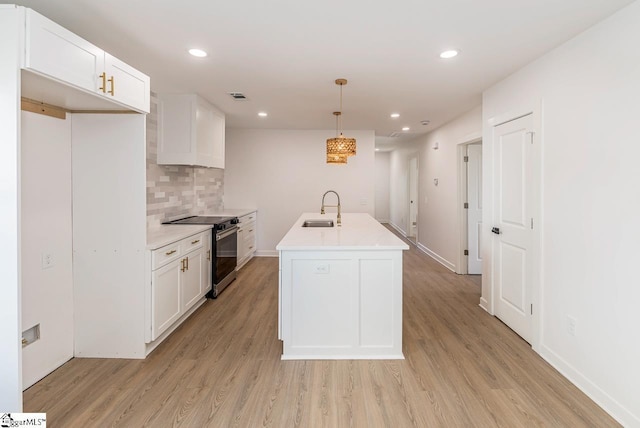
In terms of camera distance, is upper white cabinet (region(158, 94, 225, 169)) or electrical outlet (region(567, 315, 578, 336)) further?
upper white cabinet (region(158, 94, 225, 169))

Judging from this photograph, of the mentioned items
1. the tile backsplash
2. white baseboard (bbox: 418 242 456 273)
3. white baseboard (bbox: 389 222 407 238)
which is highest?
the tile backsplash

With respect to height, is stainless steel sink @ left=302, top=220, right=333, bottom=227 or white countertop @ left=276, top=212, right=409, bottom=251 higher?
stainless steel sink @ left=302, top=220, right=333, bottom=227

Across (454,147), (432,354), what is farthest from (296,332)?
(454,147)

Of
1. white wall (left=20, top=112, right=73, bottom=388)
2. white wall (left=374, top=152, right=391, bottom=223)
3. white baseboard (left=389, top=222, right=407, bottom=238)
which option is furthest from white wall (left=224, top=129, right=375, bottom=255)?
white wall (left=374, top=152, right=391, bottom=223)

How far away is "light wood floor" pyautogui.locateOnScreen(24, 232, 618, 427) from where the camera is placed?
200cm

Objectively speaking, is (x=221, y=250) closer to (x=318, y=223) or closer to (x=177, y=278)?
(x=177, y=278)

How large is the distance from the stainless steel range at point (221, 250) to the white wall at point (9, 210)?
2378 millimetres

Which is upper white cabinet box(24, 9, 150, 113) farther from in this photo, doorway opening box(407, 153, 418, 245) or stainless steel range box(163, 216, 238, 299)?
doorway opening box(407, 153, 418, 245)

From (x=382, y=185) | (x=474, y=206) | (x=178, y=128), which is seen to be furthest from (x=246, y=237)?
(x=382, y=185)

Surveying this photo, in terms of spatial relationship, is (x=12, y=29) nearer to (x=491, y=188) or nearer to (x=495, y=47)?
A: (x=495, y=47)

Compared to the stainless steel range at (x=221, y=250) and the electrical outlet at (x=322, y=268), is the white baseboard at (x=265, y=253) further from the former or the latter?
the electrical outlet at (x=322, y=268)

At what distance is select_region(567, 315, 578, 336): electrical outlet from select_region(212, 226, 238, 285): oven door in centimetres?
337

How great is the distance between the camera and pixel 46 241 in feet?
7.88

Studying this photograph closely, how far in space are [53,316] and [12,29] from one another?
1.85 meters
